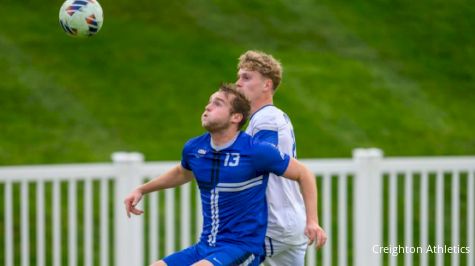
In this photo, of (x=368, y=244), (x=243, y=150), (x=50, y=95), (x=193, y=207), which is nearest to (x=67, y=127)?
(x=50, y=95)

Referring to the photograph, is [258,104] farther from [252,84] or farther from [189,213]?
[189,213]

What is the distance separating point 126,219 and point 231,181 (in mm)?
2855

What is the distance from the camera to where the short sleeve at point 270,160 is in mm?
5445

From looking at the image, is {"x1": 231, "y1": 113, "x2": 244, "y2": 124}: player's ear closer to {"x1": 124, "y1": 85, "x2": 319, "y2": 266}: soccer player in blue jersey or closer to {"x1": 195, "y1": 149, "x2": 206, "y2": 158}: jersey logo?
{"x1": 124, "y1": 85, "x2": 319, "y2": 266}: soccer player in blue jersey

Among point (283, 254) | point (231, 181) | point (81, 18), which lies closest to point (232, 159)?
point (231, 181)

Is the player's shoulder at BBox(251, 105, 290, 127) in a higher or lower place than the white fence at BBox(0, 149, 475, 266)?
higher

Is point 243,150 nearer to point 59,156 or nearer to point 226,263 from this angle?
point 226,263

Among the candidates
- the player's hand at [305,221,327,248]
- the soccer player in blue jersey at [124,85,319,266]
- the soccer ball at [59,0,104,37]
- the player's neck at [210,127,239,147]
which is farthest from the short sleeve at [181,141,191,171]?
the soccer ball at [59,0,104,37]

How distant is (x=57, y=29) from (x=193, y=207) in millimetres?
4001

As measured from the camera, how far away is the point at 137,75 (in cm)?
1249

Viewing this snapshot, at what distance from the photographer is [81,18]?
6211 mm

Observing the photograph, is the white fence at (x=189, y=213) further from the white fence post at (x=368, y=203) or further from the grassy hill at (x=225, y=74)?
the grassy hill at (x=225, y=74)

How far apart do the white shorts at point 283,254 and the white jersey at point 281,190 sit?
33mm

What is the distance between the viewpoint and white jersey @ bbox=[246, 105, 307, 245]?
5.76 m
